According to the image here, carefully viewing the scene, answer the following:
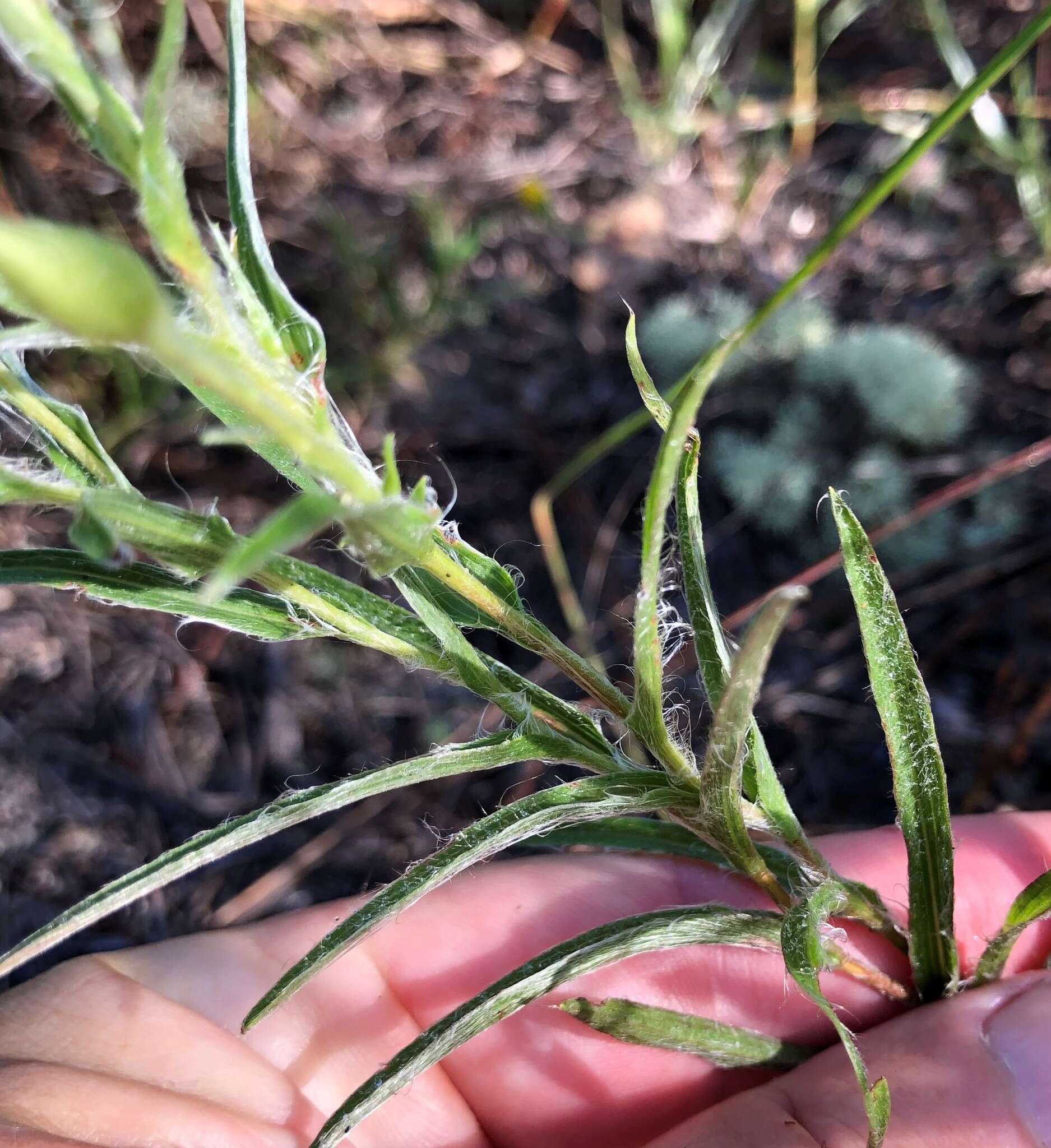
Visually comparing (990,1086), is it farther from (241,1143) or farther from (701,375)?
(701,375)

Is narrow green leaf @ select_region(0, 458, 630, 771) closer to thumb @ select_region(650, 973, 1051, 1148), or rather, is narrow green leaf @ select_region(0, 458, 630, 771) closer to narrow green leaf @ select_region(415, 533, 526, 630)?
narrow green leaf @ select_region(415, 533, 526, 630)

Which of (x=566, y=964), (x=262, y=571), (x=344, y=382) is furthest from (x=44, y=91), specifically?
(x=566, y=964)

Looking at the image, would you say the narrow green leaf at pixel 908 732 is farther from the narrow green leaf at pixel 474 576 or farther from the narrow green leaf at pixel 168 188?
the narrow green leaf at pixel 168 188

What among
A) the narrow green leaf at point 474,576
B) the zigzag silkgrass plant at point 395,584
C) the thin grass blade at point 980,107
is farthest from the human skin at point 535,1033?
the thin grass blade at point 980,107

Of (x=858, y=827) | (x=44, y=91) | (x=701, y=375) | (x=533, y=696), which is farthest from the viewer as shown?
(x=44, y=91)

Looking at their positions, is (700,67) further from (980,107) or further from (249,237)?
(249,237)
